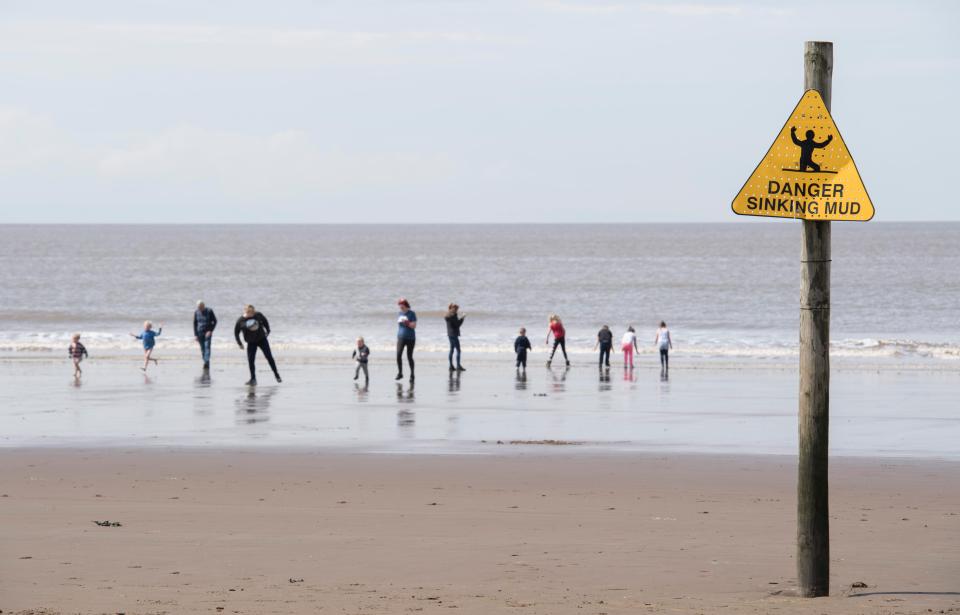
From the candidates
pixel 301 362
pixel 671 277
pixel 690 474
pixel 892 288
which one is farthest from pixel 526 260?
pixel 690 474

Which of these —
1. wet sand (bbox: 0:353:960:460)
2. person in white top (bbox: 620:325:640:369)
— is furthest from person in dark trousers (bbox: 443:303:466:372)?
person in white top (bbox: 620:325:640:369)

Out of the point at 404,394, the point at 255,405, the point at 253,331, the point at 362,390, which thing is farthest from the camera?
the point at 253,331

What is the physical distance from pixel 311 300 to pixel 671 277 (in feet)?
106

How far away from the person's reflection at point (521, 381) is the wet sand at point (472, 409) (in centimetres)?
3

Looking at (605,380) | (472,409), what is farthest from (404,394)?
(605,380)

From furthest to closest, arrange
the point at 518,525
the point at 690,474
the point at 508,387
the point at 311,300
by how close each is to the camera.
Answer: the point at 311,300
the point at 508,387
the point at 690,474
the point at 518,525

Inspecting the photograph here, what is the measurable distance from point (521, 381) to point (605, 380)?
1817 millimetres

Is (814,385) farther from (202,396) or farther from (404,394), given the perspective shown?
(202,396)

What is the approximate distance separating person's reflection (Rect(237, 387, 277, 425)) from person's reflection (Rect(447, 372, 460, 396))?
3.22 metres

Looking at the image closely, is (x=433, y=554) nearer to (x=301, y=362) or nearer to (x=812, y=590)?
(x=812, y=590)

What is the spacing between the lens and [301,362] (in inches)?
1191

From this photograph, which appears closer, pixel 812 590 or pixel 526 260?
pixel 812 590

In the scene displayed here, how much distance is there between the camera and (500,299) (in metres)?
73.9

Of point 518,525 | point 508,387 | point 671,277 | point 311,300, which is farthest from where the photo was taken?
point 671,277
